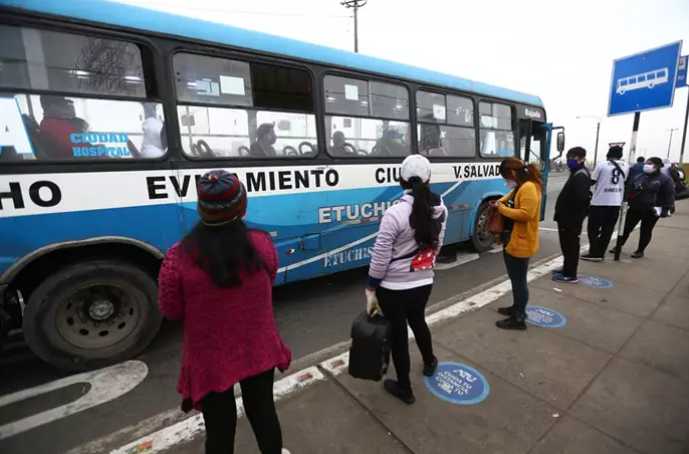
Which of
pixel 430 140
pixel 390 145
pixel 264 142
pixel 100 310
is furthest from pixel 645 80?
pixel 100 310

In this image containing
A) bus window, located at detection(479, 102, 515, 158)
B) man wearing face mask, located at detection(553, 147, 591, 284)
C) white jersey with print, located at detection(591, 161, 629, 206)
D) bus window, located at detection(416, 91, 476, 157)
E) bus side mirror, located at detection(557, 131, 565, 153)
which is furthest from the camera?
bus side mirror, located at detection(557, 131, 565, 153)

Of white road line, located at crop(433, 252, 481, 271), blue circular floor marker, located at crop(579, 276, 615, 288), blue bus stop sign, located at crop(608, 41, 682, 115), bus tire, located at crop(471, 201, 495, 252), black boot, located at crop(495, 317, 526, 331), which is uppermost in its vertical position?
blue bus stop sign, located at crop(608, 41, 682, 115)

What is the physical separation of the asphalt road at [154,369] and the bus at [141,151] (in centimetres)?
34

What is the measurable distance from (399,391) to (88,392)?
256cm

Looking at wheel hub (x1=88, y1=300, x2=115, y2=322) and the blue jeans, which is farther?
the blue jeans

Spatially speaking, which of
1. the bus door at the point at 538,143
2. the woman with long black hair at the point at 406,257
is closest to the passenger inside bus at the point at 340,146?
the woman with long black hair at the point at 406,257

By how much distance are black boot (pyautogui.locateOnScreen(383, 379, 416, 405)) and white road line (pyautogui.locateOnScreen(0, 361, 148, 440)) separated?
2.16 metres

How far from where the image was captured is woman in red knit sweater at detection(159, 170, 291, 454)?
1.38 m

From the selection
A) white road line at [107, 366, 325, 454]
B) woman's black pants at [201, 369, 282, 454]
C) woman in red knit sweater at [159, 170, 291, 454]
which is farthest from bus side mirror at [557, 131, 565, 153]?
woman's black pants at [201, 369, 282, 454]

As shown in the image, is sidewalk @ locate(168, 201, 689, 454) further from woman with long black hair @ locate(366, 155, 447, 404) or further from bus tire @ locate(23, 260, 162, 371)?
bus tire @ locate(23, 260, 162, 371)

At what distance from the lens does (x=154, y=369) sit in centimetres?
311

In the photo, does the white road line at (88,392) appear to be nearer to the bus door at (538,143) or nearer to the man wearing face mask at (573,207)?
the man wearing face mask at (573,207)

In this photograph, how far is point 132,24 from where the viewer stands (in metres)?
2.91

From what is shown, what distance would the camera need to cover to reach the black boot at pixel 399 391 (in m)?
2.50
